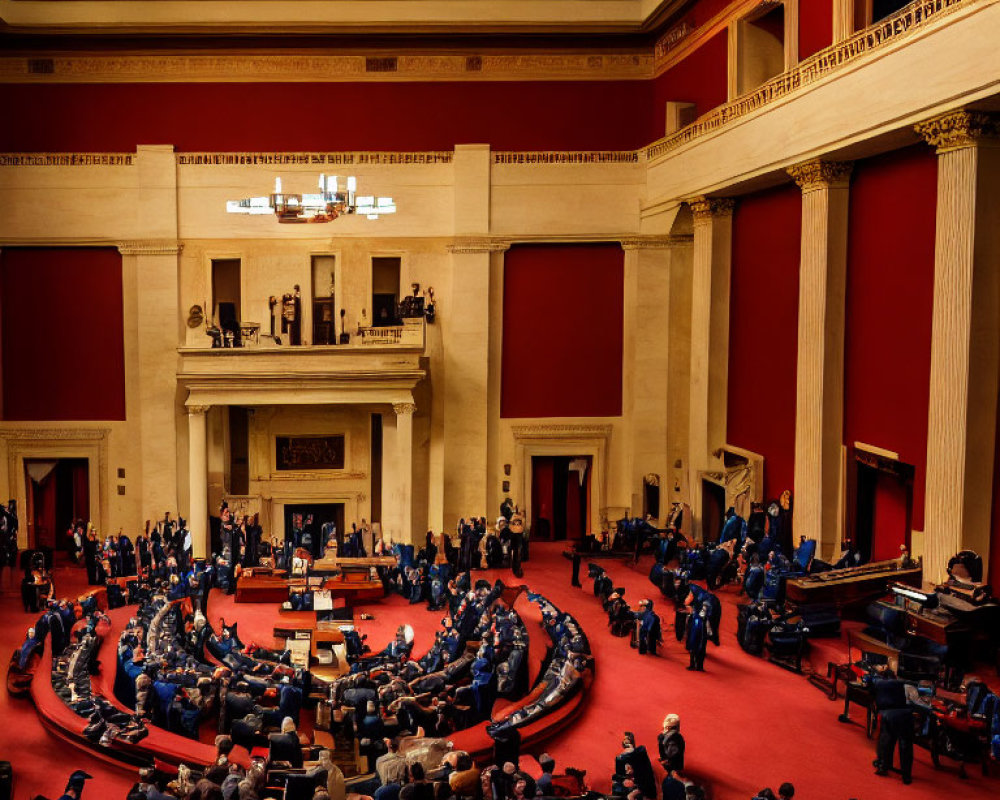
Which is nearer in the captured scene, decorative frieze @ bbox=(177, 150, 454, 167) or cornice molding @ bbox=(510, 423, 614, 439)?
decorative frieze @ bbox=(177, 150, 454, 167)

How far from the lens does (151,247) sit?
870 inches

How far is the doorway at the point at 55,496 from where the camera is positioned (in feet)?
Result: 73.8

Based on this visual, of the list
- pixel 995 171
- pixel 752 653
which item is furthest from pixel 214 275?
pixel 995 171

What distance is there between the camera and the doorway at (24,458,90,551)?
885 inches

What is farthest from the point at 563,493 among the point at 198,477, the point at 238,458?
the point at 198,477

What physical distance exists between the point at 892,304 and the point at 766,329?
3.88 metres

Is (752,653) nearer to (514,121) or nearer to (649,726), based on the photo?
(649,726)

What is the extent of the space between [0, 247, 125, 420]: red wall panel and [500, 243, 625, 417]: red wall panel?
27.5 ft

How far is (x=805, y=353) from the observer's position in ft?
52.9

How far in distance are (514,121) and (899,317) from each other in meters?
11.1

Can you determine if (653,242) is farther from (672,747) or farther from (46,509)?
(46,509)

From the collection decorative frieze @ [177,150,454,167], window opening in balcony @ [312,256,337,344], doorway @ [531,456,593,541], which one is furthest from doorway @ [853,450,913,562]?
window opening in balcony @ [312,256,337,344]

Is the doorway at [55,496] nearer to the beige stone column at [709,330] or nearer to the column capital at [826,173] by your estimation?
the beige stone column at [709,330]

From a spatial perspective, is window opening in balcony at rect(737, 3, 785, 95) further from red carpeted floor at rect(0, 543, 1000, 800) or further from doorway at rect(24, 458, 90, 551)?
doorway at rect(24, 458, 90, 551)
